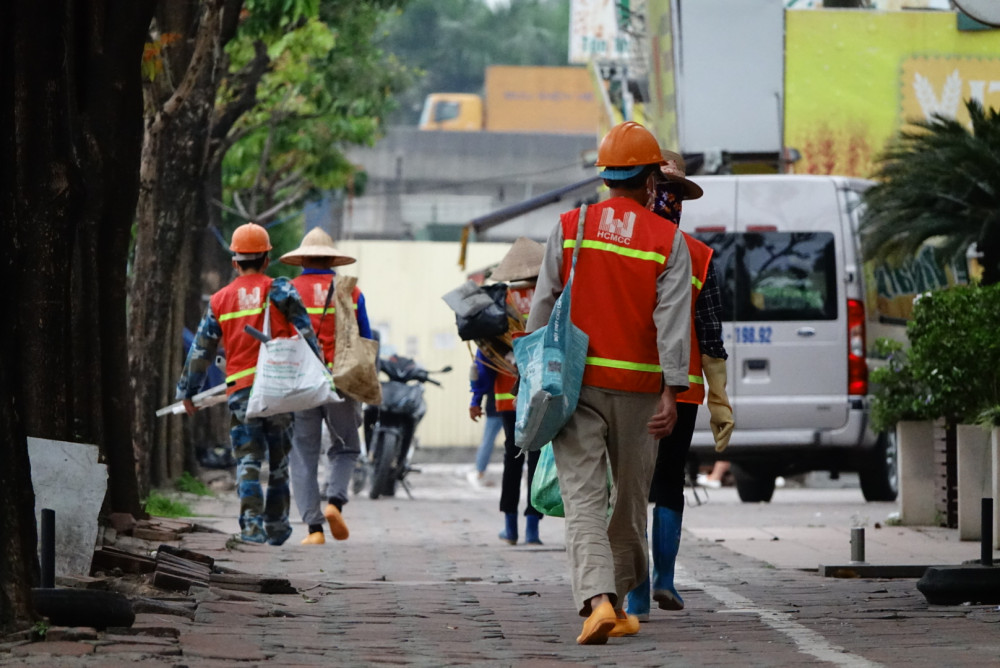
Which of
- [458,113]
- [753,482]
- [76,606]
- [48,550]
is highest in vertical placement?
[458,113]

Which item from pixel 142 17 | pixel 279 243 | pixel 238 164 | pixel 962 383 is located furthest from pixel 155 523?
pixel 279 243

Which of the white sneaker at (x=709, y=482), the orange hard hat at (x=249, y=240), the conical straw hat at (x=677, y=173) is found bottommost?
the white sneaker at (x=709, y=482)

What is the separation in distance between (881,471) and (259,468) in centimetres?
729

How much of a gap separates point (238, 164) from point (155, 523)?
61.6ft

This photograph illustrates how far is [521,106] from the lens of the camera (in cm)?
6969

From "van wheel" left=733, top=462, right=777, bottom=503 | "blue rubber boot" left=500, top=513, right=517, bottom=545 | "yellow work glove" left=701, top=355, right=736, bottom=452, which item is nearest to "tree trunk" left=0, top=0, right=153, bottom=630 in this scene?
"yellow work glove" left=701, top=355, right=736, bottom=452

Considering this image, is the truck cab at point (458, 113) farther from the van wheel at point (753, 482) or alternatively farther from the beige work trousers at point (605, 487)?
the beige work trousers at point (605, 487)

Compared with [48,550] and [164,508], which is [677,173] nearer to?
[48,550]

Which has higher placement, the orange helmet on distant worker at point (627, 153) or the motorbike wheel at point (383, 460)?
the orange helmet on distant worker at point (627, 153)

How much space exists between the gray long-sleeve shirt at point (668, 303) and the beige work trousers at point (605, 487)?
22cm

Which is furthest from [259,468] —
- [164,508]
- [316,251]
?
[164,508]

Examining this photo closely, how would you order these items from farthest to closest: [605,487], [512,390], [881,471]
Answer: [881,471] → [512,390] → [605,487]

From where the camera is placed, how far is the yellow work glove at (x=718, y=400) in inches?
299

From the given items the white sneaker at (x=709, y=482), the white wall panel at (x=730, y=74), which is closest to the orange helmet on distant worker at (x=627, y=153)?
the white wall panel at (x=730, y=74)
